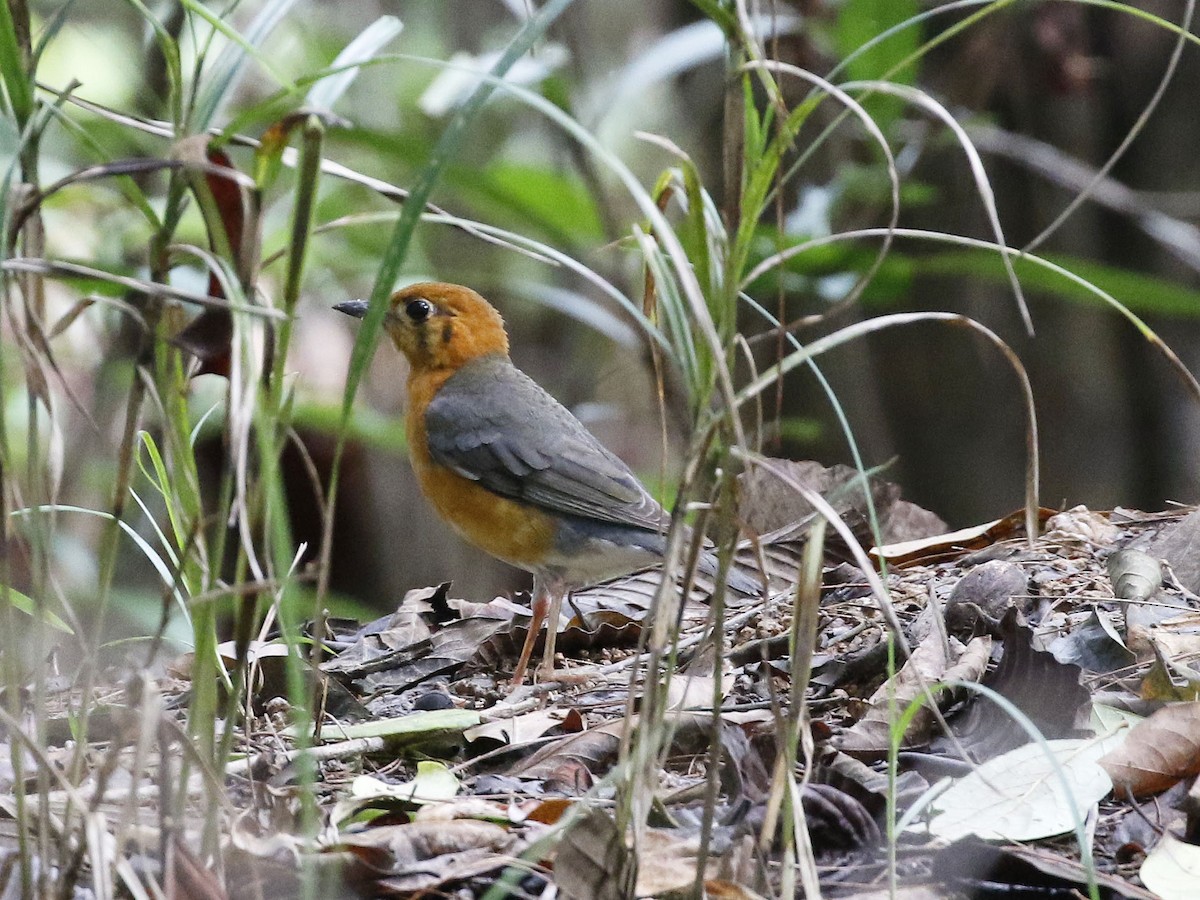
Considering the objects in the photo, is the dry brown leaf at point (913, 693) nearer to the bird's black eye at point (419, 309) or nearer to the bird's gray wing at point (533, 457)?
the bird's gray wing at point (533, 457)

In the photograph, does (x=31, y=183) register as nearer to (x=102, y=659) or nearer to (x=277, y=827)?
(x=277, y=827)

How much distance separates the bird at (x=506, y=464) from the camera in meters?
4.89

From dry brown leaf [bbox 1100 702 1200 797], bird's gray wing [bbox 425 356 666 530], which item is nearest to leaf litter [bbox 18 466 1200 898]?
dry brown leaf [bbox 1100 702 1200 797]

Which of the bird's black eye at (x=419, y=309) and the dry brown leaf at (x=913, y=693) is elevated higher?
the bird's black eye at (x=419, y=309)

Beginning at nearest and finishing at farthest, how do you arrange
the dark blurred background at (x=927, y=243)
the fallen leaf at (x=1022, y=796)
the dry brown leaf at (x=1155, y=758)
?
the fallen leaf at (x=1022, y=796), the dry brown leaf at (x=1155, y=758), the dark blurred background at (x=927, y=243)

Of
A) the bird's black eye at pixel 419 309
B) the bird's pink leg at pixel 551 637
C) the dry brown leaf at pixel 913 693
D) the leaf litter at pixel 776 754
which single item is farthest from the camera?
the bird's black eye at pixel 419 309

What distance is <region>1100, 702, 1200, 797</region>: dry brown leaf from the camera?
2.58m

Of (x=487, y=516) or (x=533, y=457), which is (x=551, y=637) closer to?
(x=487, y=516)

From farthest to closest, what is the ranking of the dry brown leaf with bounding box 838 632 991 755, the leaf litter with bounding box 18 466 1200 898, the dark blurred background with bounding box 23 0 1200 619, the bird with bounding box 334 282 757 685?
the dark blurred background with bounding box 23 0 1200 619 < the bird with bounding box 334 282 757 685 < the dry brown leaf with bounding box 838 632 991 755 < the leaf litter with bounding box 18 466 1200 898

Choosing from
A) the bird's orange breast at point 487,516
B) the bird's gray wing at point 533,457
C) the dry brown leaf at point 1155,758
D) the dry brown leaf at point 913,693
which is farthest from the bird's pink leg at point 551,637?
the dry brown leaf at point 1155,758

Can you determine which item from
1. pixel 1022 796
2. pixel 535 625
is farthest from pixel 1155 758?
pixel 535 625

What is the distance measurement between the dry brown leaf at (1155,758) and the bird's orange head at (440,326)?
139 inches

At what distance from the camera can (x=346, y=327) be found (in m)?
11.1

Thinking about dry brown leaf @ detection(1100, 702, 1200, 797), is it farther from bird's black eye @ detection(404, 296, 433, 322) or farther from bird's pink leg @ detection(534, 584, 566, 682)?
bird's black eye @ detection(404, 296, 433, 322)
